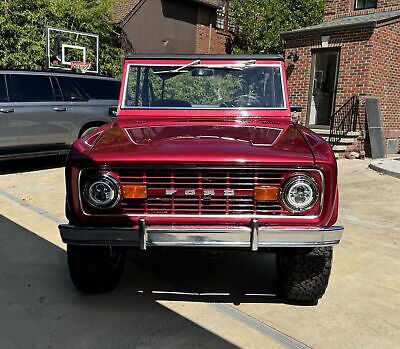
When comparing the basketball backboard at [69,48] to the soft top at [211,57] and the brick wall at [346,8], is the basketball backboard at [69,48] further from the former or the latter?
the soft top at [211,57]

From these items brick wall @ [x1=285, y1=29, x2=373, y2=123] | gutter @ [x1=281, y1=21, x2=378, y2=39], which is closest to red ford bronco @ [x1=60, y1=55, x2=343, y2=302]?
brick wall @ [x1=285, y1=29, x2=373, y2=123]

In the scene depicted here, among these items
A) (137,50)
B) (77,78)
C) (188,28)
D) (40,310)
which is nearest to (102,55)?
(137,50)

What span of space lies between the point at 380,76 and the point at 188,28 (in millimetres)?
10739

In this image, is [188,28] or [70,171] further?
[188,28]

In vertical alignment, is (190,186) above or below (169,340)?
above

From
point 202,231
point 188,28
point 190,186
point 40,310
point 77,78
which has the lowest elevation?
point 40,310

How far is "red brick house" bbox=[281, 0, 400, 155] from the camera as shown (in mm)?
10281

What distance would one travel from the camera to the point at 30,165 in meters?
8.72

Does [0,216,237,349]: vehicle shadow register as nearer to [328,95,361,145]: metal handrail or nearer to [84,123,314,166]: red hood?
[84,123,314,166]: red hood

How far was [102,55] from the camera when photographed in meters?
15.5

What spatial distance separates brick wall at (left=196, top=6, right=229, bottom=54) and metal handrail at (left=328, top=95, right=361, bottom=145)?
402 inches

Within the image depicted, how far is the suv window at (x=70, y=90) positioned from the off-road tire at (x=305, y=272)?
20.9 ft

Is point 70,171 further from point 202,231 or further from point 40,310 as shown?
point 40,310

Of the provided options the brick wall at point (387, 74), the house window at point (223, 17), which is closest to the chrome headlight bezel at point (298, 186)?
the brick wall at point (387, 74)
